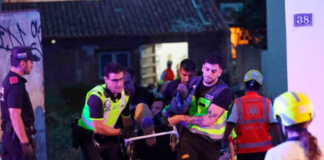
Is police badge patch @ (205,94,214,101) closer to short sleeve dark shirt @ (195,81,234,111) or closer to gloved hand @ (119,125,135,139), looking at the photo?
short sleeve dark shirt @ (195,81,234,111)

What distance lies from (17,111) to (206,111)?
6.92ft

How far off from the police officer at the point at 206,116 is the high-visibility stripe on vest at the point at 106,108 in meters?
0.73

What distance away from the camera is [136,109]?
6.79 m

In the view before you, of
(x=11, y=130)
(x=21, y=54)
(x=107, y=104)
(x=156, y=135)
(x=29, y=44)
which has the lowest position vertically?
(x=156, y=135)

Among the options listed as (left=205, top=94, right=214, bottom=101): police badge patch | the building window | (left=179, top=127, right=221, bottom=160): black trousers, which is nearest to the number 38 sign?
(left=205, top=94, right=214, bottom=101): police badge patch

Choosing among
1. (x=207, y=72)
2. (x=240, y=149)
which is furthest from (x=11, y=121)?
(x=240, y=149)

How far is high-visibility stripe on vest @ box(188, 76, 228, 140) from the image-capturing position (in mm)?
5641

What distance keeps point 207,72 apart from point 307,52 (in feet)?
5.63

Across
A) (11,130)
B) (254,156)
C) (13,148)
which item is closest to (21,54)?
(11,130)

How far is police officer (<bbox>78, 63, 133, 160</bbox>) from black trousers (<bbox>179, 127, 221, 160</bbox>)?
661mm

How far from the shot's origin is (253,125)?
228 inches

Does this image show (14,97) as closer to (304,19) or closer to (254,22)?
(304,19)

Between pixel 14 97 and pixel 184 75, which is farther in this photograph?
pixel 184 75

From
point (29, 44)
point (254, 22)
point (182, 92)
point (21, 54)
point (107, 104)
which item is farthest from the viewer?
point (254, 22)
